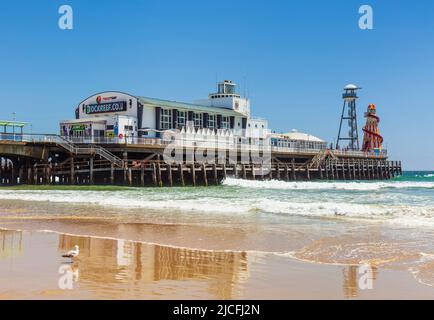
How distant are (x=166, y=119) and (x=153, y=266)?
39705 mm

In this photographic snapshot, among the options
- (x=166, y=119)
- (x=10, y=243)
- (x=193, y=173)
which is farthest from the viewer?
(x=166, y=119)

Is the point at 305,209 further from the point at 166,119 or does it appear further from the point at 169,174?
the point at 166,119

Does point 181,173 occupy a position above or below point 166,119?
below

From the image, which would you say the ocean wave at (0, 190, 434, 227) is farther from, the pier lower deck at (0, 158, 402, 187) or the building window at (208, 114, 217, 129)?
the building window at (208, 114, 217, 129)

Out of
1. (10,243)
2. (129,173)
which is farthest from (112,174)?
(10,243)

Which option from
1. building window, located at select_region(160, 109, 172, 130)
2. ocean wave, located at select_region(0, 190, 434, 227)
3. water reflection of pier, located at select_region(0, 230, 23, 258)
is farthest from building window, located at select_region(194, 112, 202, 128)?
water reflection of pier, located at select_region(0, 230, 23, 258)

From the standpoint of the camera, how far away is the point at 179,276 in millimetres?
8250

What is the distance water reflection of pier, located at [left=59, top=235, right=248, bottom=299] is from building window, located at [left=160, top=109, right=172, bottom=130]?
3619 centimetres

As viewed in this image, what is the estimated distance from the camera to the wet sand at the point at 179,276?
710 cm

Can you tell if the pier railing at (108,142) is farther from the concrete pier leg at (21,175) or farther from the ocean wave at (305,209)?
the ocean wave at (305,209)

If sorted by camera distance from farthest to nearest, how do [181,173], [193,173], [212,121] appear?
[212,121], [193,173], [181,173]

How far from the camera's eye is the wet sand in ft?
23.3
